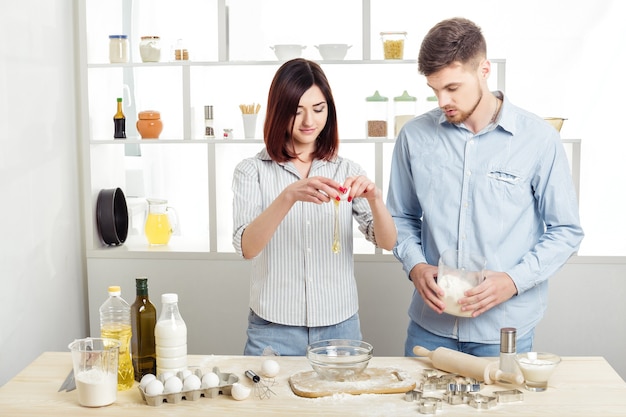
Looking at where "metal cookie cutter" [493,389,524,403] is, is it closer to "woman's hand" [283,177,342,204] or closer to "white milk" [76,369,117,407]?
"woman's hand" [283,177,342,204]

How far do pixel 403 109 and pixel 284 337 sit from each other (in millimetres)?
1742

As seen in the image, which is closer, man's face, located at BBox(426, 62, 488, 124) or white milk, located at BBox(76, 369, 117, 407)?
white milk, located at BBox(76, 369, 117, 407)

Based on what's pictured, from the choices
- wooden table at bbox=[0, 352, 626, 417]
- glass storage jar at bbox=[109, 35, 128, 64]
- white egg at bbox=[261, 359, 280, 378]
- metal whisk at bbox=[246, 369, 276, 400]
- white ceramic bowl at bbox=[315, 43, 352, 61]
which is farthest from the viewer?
glass storage jar at bbox=[109, 35, 128, 64]

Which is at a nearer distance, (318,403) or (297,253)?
(318,403)

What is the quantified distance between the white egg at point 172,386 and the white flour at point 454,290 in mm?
795

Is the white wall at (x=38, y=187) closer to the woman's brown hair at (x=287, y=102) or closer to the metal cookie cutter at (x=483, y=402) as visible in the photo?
the woman's brown hair at (x=287, y=102)

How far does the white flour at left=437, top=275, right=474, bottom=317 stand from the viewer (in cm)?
221

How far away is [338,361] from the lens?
2.03 m

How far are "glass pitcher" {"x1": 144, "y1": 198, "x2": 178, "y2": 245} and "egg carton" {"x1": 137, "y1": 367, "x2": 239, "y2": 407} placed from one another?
1.94m

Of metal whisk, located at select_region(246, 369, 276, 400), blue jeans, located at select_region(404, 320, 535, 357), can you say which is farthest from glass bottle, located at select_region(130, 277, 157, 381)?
blue jeans, located at select_region(404, 320, 535, 357)

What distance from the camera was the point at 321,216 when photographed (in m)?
2.47

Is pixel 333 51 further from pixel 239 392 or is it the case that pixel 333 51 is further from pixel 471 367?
pixel 239 392

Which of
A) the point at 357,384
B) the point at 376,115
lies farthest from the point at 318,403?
the point at 376,115

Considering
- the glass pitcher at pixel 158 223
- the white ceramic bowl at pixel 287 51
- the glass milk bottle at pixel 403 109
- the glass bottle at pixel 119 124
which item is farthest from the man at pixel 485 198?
the glass bottle at pixel 119 124
